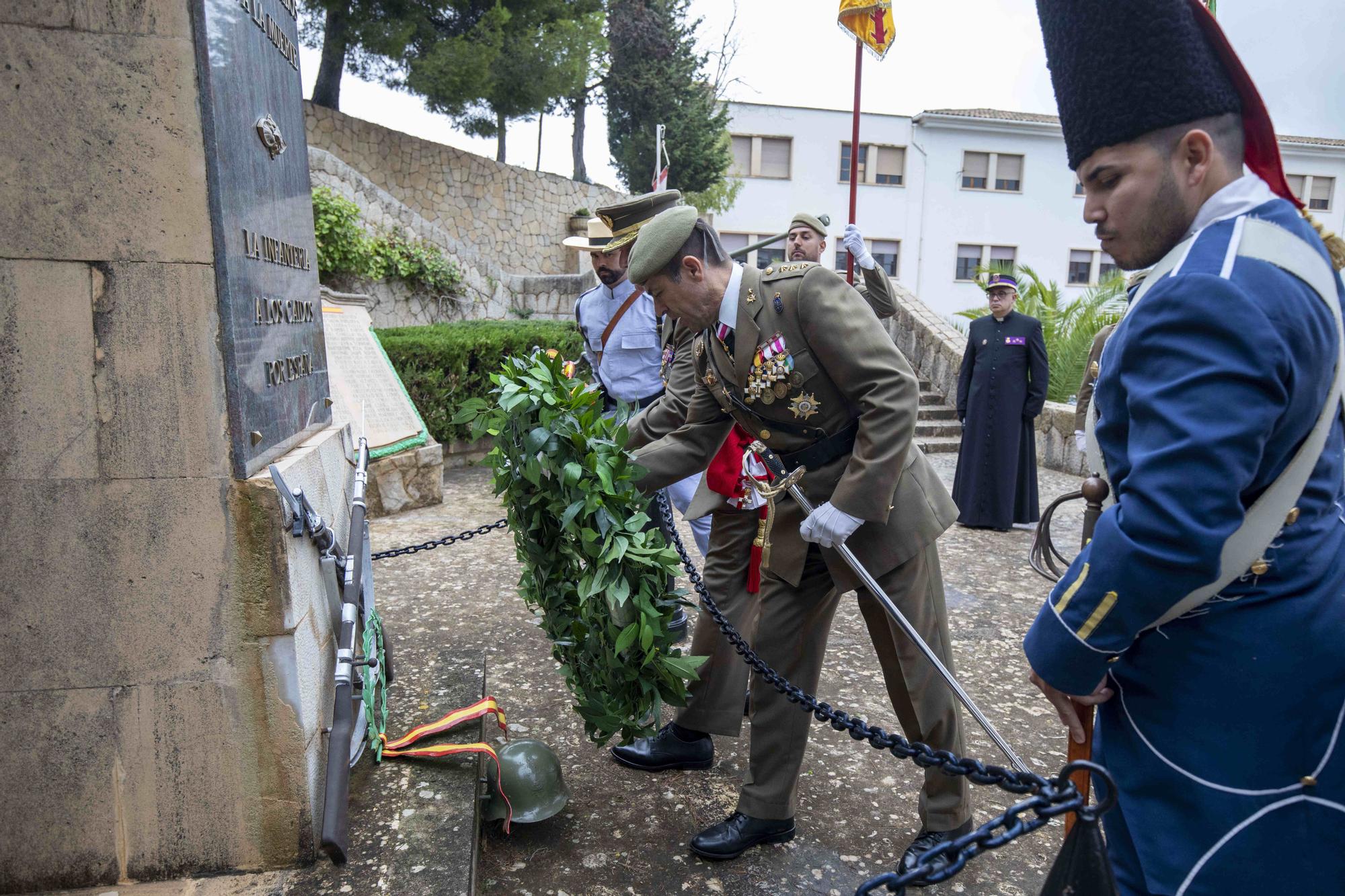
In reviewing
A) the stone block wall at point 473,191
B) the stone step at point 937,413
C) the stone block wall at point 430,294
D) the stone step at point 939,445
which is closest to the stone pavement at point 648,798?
the stone step at point 939,445

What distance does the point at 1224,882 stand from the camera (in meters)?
1.42

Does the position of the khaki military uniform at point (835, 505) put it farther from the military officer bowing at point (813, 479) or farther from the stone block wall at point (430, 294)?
the stone block wall at point (430, 294)

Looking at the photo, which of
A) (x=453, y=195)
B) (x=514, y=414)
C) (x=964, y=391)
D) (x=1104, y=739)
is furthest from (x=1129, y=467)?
(x=453, y=195)

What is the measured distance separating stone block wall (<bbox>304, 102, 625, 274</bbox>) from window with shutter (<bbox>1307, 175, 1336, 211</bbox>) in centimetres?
2868

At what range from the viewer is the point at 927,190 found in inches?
1236

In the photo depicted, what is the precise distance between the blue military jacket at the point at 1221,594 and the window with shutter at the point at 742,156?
99.6 feet

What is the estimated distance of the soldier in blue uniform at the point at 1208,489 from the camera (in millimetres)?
1294

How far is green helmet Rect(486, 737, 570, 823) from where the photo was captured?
297 cm

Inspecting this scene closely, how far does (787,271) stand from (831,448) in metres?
0.59

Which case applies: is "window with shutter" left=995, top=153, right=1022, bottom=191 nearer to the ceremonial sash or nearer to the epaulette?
the epaulette

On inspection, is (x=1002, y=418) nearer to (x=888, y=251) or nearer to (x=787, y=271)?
(x=787, y=271)

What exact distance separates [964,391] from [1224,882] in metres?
7.23

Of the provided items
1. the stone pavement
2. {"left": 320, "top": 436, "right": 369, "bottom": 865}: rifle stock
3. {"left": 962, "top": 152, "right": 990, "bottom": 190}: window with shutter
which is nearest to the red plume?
the stone pavement

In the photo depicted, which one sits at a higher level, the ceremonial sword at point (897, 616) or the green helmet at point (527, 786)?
the ceremonial sword at point (897, 616)
